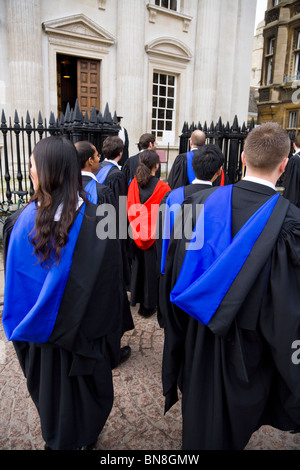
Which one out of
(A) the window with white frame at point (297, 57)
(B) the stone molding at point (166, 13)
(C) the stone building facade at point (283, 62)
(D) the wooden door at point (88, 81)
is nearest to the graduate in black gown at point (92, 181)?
(D) the wooden door at point (88, 81)

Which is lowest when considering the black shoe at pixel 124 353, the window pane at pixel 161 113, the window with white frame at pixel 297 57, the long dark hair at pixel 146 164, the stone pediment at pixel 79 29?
the black shoe at pixel 124 353

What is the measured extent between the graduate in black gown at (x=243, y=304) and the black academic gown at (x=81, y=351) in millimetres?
413

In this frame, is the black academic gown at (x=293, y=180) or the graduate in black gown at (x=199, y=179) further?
→ the black academic gown at (x=293, y=180)

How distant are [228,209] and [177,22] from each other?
→ 1272 centimetres

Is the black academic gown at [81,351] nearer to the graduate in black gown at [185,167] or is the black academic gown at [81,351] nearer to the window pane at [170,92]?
the graduate in black gown at [185,167]

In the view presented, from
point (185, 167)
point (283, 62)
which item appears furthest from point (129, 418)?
point (283, 62)

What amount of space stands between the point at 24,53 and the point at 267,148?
9.30 m

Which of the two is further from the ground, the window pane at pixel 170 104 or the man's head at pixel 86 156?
the window pane at pixel 170 104

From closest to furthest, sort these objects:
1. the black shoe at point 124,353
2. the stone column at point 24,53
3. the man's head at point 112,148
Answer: the black shoe at point 124,353 < the man's head at point 112,148 < the stone column at point 24,53

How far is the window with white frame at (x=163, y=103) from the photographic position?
12.6 m

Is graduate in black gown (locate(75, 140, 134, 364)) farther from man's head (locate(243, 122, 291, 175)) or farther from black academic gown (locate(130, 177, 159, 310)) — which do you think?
man's head (locate(243, 122, 291, 175))

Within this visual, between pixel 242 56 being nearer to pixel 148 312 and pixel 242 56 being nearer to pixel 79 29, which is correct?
pixel 79 29

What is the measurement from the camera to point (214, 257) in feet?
5.97
